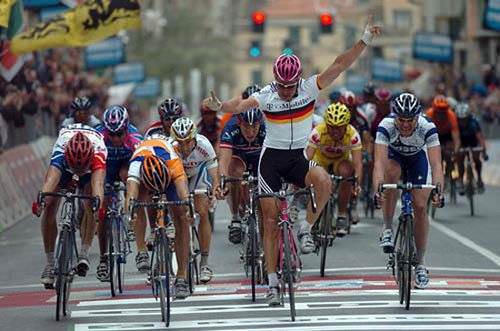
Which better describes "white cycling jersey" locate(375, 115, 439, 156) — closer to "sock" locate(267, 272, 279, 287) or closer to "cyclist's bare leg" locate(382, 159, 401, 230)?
"cyclist's bare leg" locate(382, 159, 401, 230)

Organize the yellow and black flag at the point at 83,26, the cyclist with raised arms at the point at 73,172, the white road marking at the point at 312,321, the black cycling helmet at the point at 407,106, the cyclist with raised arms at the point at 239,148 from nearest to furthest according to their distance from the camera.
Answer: the white road marking at the point at 312,321
the black cycling helmet at the point at 407,106
the cyclist with raised arms at the point at 73,172
the cyclist with raised arms at the point at 239,148
the yellow and black flag at the point at 83,26

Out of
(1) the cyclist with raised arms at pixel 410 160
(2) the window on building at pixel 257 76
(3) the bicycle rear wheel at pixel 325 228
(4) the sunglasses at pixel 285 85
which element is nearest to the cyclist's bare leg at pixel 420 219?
(1) the cyclist with raised arms at pixel 410 160

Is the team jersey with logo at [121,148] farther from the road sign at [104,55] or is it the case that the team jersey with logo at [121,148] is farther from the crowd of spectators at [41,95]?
the road sign at [104,55]

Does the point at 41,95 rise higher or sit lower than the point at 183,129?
lower

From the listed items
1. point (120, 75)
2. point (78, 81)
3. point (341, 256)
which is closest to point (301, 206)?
point (341, 256)

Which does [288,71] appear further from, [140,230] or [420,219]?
[140,230]

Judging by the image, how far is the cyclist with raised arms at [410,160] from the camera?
1652 centimetres

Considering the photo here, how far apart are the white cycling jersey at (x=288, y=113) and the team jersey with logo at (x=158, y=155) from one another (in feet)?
2.85

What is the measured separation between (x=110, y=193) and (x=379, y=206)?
3.21 m

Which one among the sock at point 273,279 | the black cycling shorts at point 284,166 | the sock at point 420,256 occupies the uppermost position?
the black cycling shorts at point 284,166

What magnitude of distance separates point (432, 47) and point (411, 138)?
44.4 metres

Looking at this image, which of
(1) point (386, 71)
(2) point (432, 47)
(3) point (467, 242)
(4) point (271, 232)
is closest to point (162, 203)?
(4) point (271, 232)

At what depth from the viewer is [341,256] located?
21.4 meters

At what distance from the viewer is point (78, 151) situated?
16.5 meters
